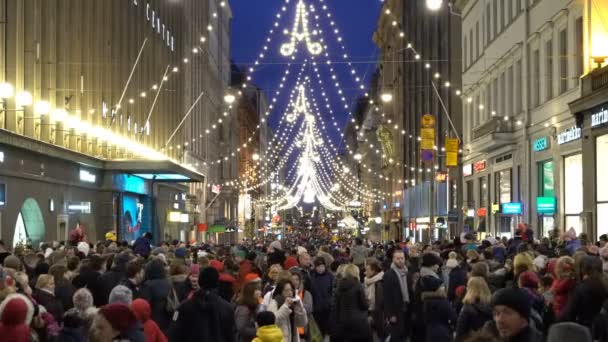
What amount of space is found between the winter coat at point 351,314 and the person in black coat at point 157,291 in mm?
2222

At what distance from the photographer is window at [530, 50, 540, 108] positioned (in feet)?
133

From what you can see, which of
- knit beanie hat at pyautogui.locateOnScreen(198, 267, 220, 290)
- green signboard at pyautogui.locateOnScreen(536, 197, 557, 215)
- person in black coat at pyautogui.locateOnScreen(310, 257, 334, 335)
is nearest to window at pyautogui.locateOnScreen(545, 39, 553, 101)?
green signboard at pyautogui.locateOnScreen(536, 197, 557, 215)

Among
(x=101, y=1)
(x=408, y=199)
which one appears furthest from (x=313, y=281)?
(x=408, y=199)

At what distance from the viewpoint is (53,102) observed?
121ft

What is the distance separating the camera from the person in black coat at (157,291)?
44.9 feet

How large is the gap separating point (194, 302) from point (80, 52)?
1256 inches

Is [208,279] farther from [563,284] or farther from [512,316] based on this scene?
[512,316]

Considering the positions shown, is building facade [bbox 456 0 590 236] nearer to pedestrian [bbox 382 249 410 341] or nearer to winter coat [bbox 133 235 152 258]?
winter coat [bbox 133 235 152 258]

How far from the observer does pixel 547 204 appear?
36812 mm

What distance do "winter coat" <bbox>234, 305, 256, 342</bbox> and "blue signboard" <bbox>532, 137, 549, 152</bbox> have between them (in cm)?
2843

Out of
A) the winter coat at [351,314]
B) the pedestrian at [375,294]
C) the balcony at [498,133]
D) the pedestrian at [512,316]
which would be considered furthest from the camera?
the balcony at [498,133]

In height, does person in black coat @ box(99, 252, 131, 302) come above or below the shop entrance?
below

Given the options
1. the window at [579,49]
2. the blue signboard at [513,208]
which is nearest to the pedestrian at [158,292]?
A: the window at [579,49]

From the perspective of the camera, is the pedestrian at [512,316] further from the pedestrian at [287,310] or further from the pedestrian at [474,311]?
the pedestrian at [287,310]
